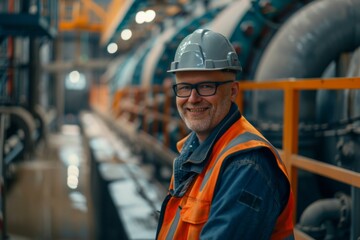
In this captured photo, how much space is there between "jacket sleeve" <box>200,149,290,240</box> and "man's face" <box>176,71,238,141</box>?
0.25 metres

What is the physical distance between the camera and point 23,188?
29.8ft

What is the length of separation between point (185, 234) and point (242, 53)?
3.74 m

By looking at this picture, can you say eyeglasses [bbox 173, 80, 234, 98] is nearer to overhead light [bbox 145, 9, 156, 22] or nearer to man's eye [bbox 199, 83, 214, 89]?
man's eye [bbox 199, 83, 214, 89]

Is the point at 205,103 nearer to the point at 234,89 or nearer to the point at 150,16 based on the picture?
the point at 234,89

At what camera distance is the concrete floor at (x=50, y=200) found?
6.50 meters

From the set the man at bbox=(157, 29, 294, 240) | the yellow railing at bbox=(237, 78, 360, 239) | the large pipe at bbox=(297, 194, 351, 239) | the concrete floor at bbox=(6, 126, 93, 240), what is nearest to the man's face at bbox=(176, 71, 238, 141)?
the man at bbox=(157, 29, 294, 240)

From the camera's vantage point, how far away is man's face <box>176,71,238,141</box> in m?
1.96

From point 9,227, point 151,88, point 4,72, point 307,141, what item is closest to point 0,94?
point 4,72

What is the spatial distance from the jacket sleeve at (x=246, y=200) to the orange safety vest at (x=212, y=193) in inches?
1.2

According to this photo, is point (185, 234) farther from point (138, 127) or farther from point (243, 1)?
point (138, 127)

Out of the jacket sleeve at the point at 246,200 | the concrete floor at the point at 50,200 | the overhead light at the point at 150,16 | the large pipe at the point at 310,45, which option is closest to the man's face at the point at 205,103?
the jacket sleeve at the point at 246,200

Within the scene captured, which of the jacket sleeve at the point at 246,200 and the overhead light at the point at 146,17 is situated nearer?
the jacket sleeve at the point at 246,200

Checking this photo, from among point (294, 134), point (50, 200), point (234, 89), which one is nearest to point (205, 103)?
point (234, 89)

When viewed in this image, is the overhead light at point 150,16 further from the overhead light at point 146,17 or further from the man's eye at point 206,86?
Result: the man's eye at point 206,86
